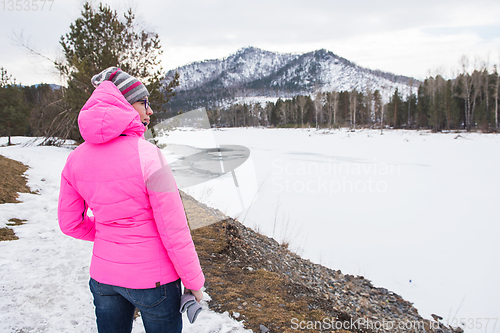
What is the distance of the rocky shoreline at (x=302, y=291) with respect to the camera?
Answer: 8.98 ft

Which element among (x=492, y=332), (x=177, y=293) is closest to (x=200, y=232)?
(x=177, y=293)

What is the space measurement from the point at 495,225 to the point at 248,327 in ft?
26.5

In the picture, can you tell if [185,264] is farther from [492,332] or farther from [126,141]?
[492,332]

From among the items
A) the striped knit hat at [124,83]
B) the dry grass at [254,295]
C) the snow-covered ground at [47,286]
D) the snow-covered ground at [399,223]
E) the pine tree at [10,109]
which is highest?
the pine tree at [10,109]

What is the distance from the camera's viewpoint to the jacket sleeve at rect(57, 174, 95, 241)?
4.39 feet

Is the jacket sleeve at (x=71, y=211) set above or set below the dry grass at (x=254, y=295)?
above

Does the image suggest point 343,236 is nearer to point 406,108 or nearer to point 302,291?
point 302,291

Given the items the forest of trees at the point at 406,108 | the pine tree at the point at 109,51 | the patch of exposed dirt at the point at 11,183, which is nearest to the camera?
the patch of exposed dirt at the point at 11,183

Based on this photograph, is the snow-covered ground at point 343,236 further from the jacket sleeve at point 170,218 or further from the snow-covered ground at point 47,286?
the jacket sleeve at point 170,218

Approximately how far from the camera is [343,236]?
6.84 m

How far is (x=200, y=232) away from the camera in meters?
4.66

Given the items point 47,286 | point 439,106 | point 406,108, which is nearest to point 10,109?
point 47,286

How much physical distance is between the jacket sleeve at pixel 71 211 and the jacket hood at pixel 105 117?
34 cm

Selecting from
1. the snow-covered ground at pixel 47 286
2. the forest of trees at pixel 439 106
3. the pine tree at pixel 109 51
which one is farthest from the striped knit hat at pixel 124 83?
the forest of trees at pixel 439 106
